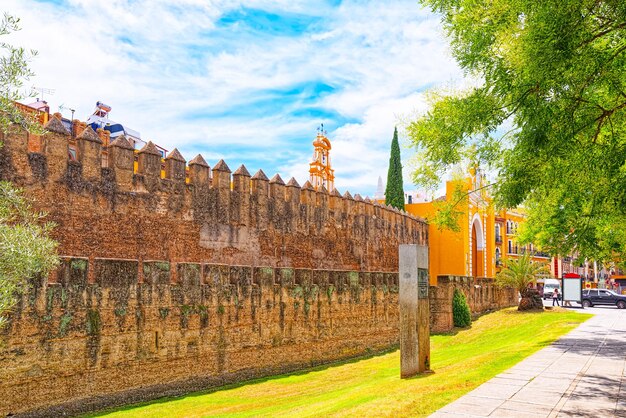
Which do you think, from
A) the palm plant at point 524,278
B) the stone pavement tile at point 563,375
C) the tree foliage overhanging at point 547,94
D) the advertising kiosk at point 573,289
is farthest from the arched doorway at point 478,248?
the stone pavement tile at point 563,375

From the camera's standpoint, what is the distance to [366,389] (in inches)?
405

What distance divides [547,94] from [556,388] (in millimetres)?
4322

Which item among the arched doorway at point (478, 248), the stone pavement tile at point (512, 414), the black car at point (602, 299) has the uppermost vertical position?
the arched doorway at point (478, 248)

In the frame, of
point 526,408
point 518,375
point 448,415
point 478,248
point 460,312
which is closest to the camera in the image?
point 448,415

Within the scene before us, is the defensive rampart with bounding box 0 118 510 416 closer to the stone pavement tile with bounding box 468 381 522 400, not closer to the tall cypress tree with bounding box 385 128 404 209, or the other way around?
the stone pavement tile with bounding box 468 381 522 400

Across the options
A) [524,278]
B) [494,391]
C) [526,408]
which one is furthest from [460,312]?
[526,408]

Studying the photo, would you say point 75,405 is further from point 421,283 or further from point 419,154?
point 419,154

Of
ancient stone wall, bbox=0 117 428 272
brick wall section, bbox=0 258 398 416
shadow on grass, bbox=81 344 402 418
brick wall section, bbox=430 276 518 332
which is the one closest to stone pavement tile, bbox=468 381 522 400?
shadow on grass, bbox=81 344 402 418

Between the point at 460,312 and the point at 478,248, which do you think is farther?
the point at 478,248

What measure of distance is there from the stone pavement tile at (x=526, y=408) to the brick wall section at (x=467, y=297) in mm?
14826

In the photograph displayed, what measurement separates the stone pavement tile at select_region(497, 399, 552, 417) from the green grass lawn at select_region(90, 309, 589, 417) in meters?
0.75

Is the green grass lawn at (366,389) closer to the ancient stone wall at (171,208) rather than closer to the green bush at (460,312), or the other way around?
the green bush at (460,312)

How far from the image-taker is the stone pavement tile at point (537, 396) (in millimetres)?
7441

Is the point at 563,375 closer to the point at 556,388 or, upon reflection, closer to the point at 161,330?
the point at 556,388
